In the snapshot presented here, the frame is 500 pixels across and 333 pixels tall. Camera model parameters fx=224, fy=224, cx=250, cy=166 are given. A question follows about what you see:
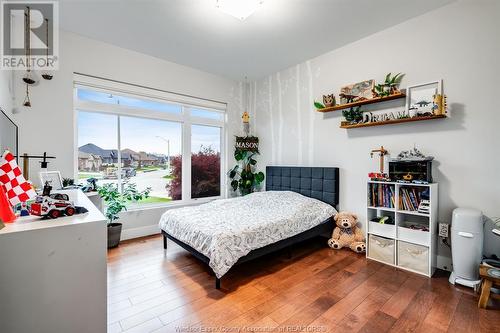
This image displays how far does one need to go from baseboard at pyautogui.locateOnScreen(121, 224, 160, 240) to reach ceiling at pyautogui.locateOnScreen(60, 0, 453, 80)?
280cm

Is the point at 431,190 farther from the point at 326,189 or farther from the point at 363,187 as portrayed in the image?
the point at 326,189

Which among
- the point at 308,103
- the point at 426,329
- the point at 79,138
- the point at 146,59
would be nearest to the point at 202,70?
the point at 146,59

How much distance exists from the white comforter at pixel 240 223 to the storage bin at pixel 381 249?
24.8 inches

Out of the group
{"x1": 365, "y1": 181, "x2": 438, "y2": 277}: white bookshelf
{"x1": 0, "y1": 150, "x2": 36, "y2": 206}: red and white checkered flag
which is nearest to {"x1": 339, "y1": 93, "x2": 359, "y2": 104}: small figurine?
{"x1": 365, "y1": 181, "x2": 438, "y2": 277}: white bookshelf

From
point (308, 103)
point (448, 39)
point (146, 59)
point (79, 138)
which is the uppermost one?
point (146, 59)

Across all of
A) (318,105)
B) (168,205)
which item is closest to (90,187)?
(168,205)

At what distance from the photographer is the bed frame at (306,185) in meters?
2.87

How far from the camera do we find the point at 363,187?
3158 mm

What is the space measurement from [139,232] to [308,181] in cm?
287

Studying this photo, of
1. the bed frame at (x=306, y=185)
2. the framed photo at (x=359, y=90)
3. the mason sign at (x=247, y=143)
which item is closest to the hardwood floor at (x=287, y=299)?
the bed frame at (x=306, y=185)

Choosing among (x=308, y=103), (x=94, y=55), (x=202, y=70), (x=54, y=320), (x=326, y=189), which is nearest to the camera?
(x=54, y=320)

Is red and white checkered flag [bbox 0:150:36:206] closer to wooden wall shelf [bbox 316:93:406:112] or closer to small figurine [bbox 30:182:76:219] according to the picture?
small figurine [bbox 30:182:76:219]

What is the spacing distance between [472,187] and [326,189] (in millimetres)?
1595

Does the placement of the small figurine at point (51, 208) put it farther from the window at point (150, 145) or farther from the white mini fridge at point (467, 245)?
the white mini fridge at point (467, 245)
